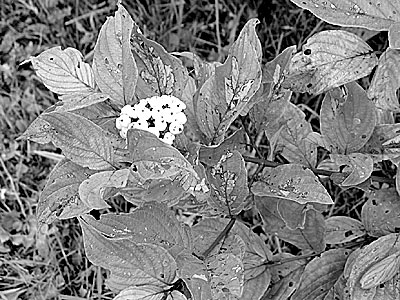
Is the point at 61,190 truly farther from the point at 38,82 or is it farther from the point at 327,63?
the point at 38,82

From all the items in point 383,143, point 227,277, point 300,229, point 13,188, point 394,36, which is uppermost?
point 394,36

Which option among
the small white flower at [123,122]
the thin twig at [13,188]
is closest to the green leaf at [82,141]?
the small white flower at [123,122]

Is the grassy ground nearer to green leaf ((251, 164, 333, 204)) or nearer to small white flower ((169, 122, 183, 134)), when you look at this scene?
green leaf ((251, 164, 333, 204))

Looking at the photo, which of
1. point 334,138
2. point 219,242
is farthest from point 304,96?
point 219,242

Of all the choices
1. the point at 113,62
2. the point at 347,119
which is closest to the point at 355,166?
the point at 347,119

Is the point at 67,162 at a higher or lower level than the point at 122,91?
lower

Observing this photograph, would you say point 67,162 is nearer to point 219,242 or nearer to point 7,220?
point 219,242
